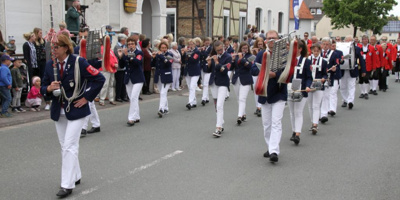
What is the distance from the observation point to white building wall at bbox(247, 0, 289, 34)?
1314 inches

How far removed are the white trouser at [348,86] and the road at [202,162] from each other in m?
2.19

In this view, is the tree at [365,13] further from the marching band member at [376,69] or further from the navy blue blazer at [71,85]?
the navy blue blazer at [71,85]

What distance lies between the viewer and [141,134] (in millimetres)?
9289

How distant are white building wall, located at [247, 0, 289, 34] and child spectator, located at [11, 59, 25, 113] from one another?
76.5 ft

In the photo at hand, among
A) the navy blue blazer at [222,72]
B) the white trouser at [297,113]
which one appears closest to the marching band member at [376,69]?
the navy blue blazer at [222,72]

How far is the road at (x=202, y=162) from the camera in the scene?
5.80 metres

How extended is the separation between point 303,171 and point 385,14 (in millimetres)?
57307

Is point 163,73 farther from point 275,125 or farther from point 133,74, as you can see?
point 275,125

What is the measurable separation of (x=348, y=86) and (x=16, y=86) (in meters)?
9.07

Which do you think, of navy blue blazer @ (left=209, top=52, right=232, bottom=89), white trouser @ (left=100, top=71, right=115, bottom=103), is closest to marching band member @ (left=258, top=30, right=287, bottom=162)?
navy blue blazer @ (left=209, top=52, right=232, bottom=89)

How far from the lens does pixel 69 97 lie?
222 inches

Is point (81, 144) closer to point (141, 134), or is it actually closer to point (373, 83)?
point (141, 134)

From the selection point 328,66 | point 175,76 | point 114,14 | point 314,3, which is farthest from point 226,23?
point 314,3

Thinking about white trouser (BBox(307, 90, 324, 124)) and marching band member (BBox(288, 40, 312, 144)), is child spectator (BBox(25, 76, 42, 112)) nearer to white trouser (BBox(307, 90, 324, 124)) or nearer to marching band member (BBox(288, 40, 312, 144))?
marching band member (BBox(288, 40, 312, 144))
